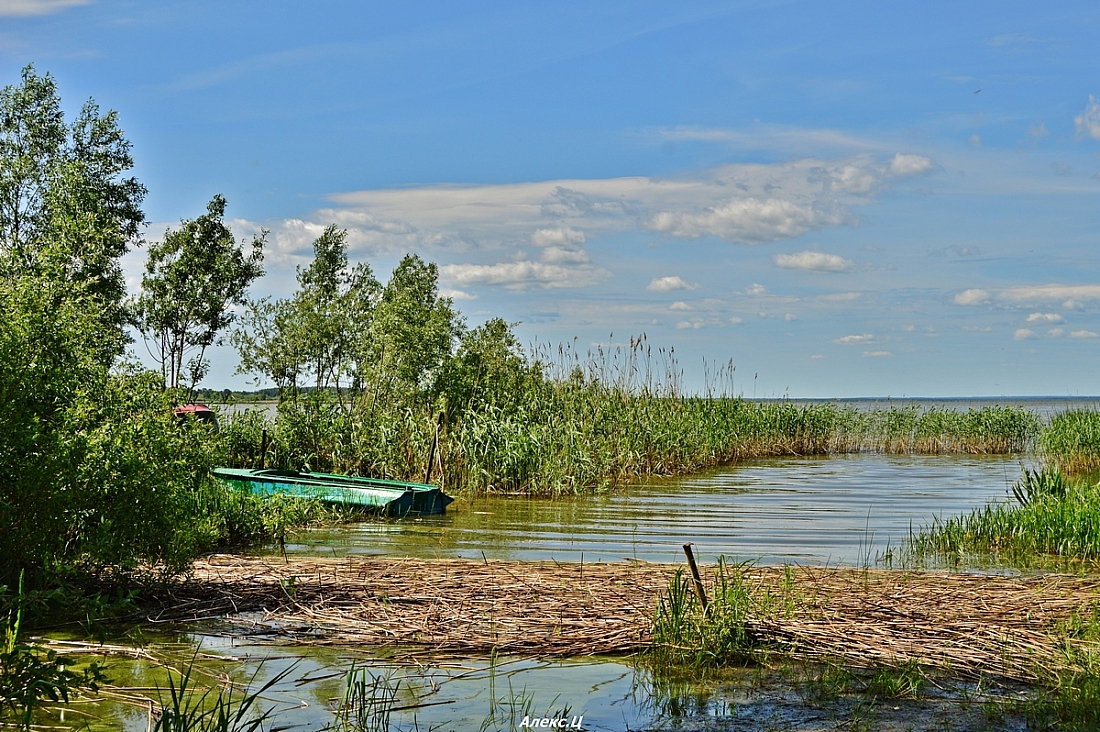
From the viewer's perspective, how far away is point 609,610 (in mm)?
7277

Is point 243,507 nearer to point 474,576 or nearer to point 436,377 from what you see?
point 474,576

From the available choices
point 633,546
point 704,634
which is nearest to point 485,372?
point 633,546

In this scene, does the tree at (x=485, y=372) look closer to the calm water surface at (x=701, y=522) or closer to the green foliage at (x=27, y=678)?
the calm water surface at (x=701, y=522)

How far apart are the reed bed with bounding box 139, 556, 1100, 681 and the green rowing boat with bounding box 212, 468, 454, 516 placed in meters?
5.63

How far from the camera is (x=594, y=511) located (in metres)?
16.5

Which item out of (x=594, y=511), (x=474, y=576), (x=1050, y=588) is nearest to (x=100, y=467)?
(x=474, y=576)

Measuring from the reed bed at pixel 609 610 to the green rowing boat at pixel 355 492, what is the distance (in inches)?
222

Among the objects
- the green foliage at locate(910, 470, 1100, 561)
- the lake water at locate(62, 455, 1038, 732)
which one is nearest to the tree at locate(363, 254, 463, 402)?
the lake water at locate(62, 455, 1038, 732)

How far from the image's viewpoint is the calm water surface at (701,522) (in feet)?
40.3

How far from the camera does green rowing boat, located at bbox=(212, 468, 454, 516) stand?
1512 centimetres

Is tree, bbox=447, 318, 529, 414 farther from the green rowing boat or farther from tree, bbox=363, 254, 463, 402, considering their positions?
the green rowing boat

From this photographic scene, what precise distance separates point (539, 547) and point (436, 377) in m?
8.18

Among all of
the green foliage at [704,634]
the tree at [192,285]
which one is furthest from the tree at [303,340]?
the green foliage at [704,634]

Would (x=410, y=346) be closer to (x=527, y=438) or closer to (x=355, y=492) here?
(x=527, y=438)
